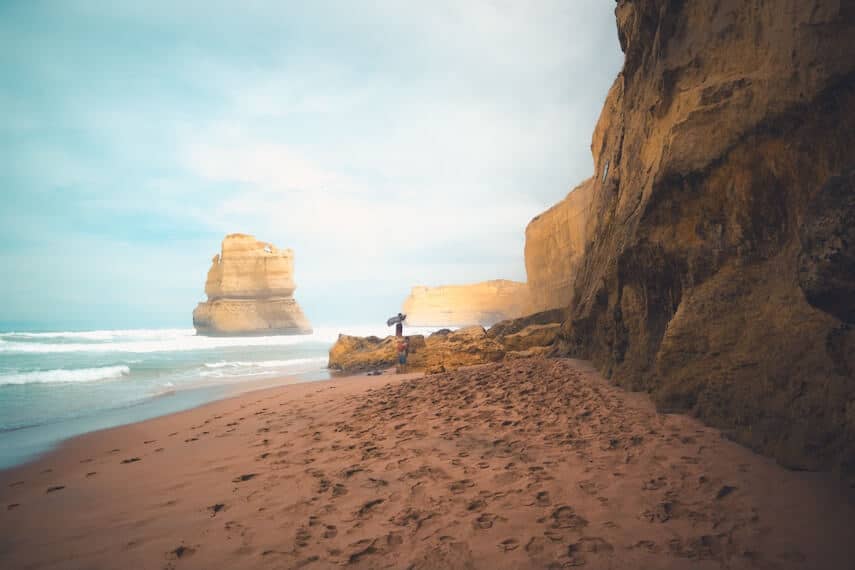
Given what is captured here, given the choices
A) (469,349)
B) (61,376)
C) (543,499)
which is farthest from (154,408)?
(543,499)

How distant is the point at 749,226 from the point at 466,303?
8080 cm

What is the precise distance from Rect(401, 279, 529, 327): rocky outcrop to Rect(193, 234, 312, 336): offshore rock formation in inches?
1401

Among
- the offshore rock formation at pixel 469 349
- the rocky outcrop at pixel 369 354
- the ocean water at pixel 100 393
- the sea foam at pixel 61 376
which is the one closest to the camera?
the ocean water at pixel 100 393

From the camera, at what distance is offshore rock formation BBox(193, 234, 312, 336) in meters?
57.1

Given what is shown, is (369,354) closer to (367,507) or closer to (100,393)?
(100,393)

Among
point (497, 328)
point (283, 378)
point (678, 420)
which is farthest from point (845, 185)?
point (497, 328)

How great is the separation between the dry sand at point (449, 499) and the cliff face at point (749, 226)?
416 millimetres

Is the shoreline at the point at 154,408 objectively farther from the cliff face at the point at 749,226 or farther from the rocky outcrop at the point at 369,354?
the cliff face at the point at 749,226

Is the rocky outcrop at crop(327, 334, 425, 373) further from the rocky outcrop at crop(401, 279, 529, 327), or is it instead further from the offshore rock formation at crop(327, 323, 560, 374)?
the rocky outcrop at crop(401, 279, 529, 327)

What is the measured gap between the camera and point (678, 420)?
12.8 feet

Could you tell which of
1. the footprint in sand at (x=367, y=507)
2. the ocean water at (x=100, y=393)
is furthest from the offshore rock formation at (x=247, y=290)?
the footprint in sand at (x=367, y=507)

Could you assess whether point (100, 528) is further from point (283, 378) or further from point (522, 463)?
point (283, 378)

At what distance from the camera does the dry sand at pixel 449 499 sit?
88.7 inches

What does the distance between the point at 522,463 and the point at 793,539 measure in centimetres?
176
